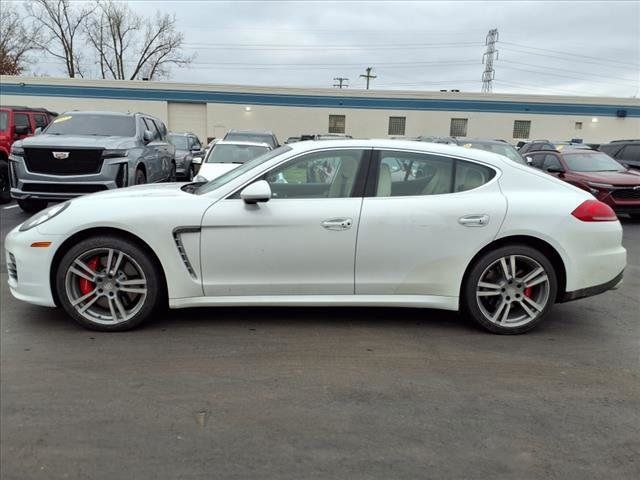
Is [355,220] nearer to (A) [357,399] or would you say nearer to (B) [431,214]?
(B) [431,214]

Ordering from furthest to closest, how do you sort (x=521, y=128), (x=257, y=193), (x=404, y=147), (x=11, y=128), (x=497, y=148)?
(x=521, y=128)
(x=497, y=148)
(x=11, y=128)
(x=404, y=147)
(x=257, y=193)

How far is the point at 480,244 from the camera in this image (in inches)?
164

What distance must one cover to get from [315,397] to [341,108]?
1299 inches

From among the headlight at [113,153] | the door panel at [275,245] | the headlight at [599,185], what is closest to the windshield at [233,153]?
the headlight at [113,153]

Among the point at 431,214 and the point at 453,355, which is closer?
the point at 453,355

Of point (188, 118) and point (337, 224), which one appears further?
point (188, 118)

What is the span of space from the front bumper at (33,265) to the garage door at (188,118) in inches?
1233

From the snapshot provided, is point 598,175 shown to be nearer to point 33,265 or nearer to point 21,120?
point 33,265

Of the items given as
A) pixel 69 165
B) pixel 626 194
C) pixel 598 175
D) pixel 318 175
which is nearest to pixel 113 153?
pixel 69 165

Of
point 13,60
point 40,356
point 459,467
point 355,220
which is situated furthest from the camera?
point 13,60

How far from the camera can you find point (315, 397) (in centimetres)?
324

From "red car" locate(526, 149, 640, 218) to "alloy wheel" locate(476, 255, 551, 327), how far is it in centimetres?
749

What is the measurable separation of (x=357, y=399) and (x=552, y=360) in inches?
62.9

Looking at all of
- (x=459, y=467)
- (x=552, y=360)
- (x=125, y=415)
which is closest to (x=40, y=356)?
(x=125, y=415)
